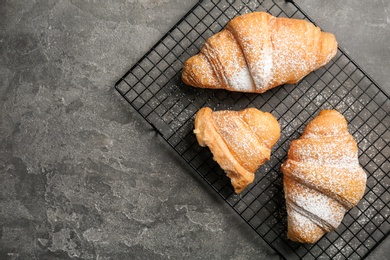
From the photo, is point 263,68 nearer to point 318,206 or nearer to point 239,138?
point 239,138

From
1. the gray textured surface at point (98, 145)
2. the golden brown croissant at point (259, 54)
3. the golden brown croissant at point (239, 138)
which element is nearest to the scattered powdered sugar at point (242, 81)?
the golden brown croissant at point (259, 54)

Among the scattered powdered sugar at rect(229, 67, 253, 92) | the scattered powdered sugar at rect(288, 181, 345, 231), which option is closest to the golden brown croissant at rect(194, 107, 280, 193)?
the scattered powdered sugar at rect(229, 67, 253, 92)

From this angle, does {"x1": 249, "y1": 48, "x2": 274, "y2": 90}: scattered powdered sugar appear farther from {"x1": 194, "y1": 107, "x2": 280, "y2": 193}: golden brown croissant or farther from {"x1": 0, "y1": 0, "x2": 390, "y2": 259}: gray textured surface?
{"x1": 0, "y1": 0, "x2": 390, "y2": 259}: gray textured surface

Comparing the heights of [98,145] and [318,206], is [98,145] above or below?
below

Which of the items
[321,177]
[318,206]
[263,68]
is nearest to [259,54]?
[263,68]

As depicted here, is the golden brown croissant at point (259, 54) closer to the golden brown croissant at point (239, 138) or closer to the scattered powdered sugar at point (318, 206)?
the golden brown croissant at point (239, 138)

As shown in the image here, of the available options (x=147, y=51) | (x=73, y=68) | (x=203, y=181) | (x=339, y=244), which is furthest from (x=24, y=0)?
(x=339, y=244)
